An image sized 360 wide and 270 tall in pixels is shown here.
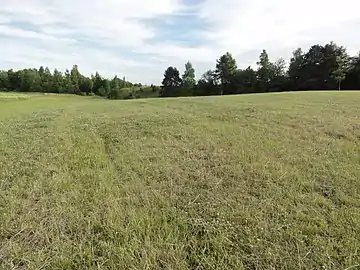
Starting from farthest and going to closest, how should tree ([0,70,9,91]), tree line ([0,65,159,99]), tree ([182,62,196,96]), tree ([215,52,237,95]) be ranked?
tree ([0,70,9,91]), tree line ([0,65,159,99]), tree ([182,62,196,96]), tree ([215,52,237,95])

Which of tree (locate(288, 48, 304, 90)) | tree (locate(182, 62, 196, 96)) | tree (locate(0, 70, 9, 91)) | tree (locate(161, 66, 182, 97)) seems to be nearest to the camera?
tree (locate(288, 48, 304, 90))

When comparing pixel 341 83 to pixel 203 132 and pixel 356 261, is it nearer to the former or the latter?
pixel 203 132

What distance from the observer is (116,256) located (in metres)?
3.23

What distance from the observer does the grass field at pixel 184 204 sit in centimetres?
322

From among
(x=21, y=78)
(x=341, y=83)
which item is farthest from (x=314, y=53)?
(x=21, y=78)

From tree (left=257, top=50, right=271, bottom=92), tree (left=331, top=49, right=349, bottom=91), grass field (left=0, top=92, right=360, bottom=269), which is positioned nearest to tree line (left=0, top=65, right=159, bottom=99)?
tree (left=257, top=50, right=271, bottom=92)

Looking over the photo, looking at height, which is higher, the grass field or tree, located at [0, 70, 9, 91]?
tree, located at [0, 70, 9, 91]

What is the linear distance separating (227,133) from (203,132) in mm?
698

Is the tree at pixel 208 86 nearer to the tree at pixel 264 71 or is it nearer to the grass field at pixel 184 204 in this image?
the tree at pixel 264 71

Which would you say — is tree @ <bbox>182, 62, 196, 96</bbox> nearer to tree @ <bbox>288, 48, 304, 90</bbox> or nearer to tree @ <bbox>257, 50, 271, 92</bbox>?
tree @ <bbox>257, 50, 271, 92</bbox>

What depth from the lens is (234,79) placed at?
57.2m

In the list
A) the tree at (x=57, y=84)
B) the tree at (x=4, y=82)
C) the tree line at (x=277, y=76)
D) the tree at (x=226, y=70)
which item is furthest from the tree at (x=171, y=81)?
the tree at (x=4, y=82)

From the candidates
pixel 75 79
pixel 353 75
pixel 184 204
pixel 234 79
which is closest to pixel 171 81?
pixel 234 79

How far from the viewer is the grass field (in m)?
3.22
